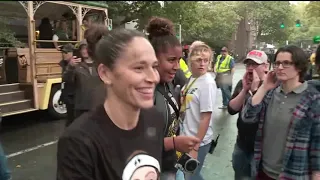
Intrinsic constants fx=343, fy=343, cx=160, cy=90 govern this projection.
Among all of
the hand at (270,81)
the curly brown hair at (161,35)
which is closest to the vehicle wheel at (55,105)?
A: the curly brown hair at (161,35)

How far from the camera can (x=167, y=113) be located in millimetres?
1856

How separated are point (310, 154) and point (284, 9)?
51.0 inches

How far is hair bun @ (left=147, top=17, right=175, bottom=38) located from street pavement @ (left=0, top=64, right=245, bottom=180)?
0.98 meters

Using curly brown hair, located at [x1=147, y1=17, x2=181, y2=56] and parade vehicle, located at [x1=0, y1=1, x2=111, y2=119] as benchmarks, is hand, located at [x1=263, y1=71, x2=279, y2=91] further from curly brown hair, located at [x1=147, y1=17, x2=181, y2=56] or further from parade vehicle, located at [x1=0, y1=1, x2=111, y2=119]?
parade vehicle, located at [x1=0, y1=1, x2=111, y2=119]

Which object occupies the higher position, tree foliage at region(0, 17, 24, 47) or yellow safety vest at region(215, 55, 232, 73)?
tree foliage at region(0, 17, 24, 47)

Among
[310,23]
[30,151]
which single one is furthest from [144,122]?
[30,151]

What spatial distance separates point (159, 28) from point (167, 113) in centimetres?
A: 60

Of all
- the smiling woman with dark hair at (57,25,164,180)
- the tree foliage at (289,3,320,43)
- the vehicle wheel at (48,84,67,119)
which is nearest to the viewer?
the smiling woman with dark hair at (57,25,164,180)

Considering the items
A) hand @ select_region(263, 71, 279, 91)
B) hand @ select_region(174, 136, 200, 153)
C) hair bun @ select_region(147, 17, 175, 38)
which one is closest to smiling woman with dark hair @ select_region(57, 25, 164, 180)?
hand @ select_region(174, 136, 200, 153)

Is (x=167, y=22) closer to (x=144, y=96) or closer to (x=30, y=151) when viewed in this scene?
(x=144, y=96)

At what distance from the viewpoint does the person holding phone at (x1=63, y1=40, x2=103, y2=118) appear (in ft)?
9.85

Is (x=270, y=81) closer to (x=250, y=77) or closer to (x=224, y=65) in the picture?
(x=250, y=77)

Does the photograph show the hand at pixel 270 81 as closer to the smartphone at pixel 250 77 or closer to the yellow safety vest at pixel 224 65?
the smartphone at pixel 250 77

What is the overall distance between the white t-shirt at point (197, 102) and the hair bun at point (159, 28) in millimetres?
616
